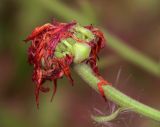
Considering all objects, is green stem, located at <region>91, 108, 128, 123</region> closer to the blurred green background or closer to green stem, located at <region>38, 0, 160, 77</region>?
green stem, located at <region>38, 0, 160, 77</region>

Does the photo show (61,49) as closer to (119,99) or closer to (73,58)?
(73,58)

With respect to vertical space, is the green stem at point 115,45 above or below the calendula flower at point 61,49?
below

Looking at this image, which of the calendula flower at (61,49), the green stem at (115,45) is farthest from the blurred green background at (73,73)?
the calendula flower at (61,49)

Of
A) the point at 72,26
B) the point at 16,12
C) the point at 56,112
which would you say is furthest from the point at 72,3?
the point at 72,26

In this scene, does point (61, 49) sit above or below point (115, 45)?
above

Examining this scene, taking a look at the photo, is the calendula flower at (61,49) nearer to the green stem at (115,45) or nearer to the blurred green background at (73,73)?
the green stem at (115,45)

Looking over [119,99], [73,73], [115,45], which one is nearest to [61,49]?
[119,99]

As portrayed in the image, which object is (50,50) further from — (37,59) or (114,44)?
(114,44)
